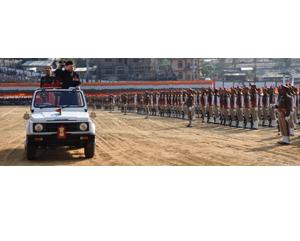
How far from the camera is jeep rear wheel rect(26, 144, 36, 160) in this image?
13.6 m

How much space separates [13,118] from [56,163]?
2.54m

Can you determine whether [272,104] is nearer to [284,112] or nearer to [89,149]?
[284,112]

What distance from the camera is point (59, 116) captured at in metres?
13.6

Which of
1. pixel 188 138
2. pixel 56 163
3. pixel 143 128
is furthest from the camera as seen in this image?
pixel 143 128

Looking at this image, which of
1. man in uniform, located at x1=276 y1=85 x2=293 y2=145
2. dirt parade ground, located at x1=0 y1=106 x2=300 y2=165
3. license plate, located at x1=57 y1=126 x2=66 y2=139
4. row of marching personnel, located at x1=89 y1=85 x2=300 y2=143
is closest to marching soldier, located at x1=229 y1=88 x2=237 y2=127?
row of marching personnel, located at x1=89 y1=85 x2=300 y2=143

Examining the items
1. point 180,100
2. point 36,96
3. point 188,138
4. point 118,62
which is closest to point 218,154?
A: point 188,138

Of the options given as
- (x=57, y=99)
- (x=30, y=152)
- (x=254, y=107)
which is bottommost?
(x=30, y=152)

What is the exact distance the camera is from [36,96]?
14.5 m

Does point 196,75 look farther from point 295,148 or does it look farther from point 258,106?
point 258,106

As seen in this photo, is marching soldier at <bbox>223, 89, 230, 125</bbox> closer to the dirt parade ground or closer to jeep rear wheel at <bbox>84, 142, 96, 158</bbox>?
the dirt parade ground

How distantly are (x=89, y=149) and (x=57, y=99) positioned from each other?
1.53m

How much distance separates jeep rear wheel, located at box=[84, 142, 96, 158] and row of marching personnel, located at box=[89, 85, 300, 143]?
1.94m

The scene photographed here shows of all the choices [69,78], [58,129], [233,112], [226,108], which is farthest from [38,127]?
[226,108]

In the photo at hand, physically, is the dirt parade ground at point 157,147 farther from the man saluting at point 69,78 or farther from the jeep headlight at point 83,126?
the man saluting at point 69,78
